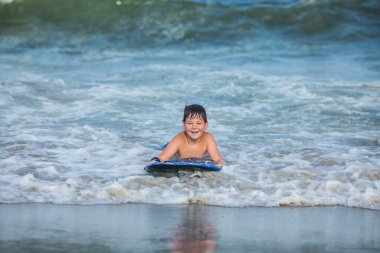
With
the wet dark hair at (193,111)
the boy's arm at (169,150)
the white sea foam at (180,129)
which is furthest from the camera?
the boy's arm at (169,150)

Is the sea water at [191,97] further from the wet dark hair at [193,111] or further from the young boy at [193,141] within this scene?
the wet dark hair at [193,111]

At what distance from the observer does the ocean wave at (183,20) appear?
16891 millimetres

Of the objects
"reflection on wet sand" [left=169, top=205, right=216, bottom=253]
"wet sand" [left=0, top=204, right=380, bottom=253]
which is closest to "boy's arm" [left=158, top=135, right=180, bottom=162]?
"wet sand" [left=0, top=204, right=380, bottom=253]

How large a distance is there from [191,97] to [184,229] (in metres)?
6.04

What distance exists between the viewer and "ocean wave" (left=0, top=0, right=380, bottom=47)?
55.4 feet

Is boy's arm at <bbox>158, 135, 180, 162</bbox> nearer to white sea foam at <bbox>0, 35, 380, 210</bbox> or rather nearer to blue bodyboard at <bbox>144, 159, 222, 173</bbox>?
white sea foam at <bbox>0, 35, 380, 210</bbox>

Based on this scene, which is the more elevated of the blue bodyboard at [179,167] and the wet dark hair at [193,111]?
the wet dark hair at [193,111]

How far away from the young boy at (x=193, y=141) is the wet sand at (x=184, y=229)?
1.51m

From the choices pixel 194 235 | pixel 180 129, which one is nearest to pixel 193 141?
pixel 180 129

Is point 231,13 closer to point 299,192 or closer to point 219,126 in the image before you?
point 219,126

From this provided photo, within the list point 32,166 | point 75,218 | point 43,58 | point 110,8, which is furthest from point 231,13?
point 75,218

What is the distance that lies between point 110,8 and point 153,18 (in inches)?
55.1

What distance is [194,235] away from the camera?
467cm

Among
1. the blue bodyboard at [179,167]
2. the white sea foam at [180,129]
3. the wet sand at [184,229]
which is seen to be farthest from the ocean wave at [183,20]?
the wet sand at [184,229]
